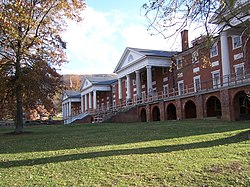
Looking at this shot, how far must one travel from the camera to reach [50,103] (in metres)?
21.0

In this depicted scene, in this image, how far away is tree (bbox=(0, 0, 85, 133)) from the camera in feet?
62.6

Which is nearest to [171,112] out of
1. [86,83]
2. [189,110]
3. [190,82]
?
[189,110]

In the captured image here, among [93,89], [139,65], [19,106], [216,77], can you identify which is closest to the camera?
[19,106]

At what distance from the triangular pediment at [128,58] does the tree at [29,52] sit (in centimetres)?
1937

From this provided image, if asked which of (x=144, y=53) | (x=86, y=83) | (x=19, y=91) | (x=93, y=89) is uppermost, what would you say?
(x=144, y=53)

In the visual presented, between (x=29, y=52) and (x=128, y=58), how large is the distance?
25275mm

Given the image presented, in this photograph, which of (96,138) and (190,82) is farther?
(190,82)

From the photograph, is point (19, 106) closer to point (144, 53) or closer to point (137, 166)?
point (137, 166)

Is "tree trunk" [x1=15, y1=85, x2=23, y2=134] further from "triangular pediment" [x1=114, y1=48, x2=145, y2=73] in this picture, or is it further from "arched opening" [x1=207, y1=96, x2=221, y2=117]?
"triangular pediment" [x1=114, y1=48, x2=145, y2=73]

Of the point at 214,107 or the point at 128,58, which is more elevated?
the point at 128,58

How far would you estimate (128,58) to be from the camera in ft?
148

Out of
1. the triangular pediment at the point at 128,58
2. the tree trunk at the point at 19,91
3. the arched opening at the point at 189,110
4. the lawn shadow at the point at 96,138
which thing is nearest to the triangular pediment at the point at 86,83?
the triangular pediment at the point at 128,58

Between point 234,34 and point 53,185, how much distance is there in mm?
24468

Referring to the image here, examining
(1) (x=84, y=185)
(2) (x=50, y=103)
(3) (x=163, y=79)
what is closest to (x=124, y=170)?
(1) (x=84, y=185)
